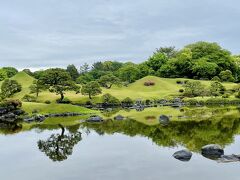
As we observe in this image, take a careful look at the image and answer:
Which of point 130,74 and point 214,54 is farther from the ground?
point 214,54

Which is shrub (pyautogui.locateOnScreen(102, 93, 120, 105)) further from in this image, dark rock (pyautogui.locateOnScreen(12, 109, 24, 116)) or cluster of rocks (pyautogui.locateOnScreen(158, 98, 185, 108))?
dark rock (pyautogui.locateOnScreen(12, 109, 24, 116))

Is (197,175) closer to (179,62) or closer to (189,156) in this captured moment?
(189,156)

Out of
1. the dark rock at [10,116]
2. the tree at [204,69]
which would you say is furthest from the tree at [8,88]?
the tree at [204,69]

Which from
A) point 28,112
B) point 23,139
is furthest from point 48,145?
point 28,112

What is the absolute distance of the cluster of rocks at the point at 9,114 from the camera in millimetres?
65312

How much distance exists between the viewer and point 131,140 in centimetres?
3731

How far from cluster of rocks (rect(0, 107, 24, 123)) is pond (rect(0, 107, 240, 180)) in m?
16.2

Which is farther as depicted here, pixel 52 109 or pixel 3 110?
pixel 52 109

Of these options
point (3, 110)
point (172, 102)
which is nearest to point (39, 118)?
point (3, 110)

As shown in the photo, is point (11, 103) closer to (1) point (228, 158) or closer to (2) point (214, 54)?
(1) point (228, 158)

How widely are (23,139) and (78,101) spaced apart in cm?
4758

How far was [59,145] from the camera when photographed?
118 feet

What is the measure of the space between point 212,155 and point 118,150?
8.13 meters

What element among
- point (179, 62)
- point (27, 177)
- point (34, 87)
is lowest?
point (27, 177)
